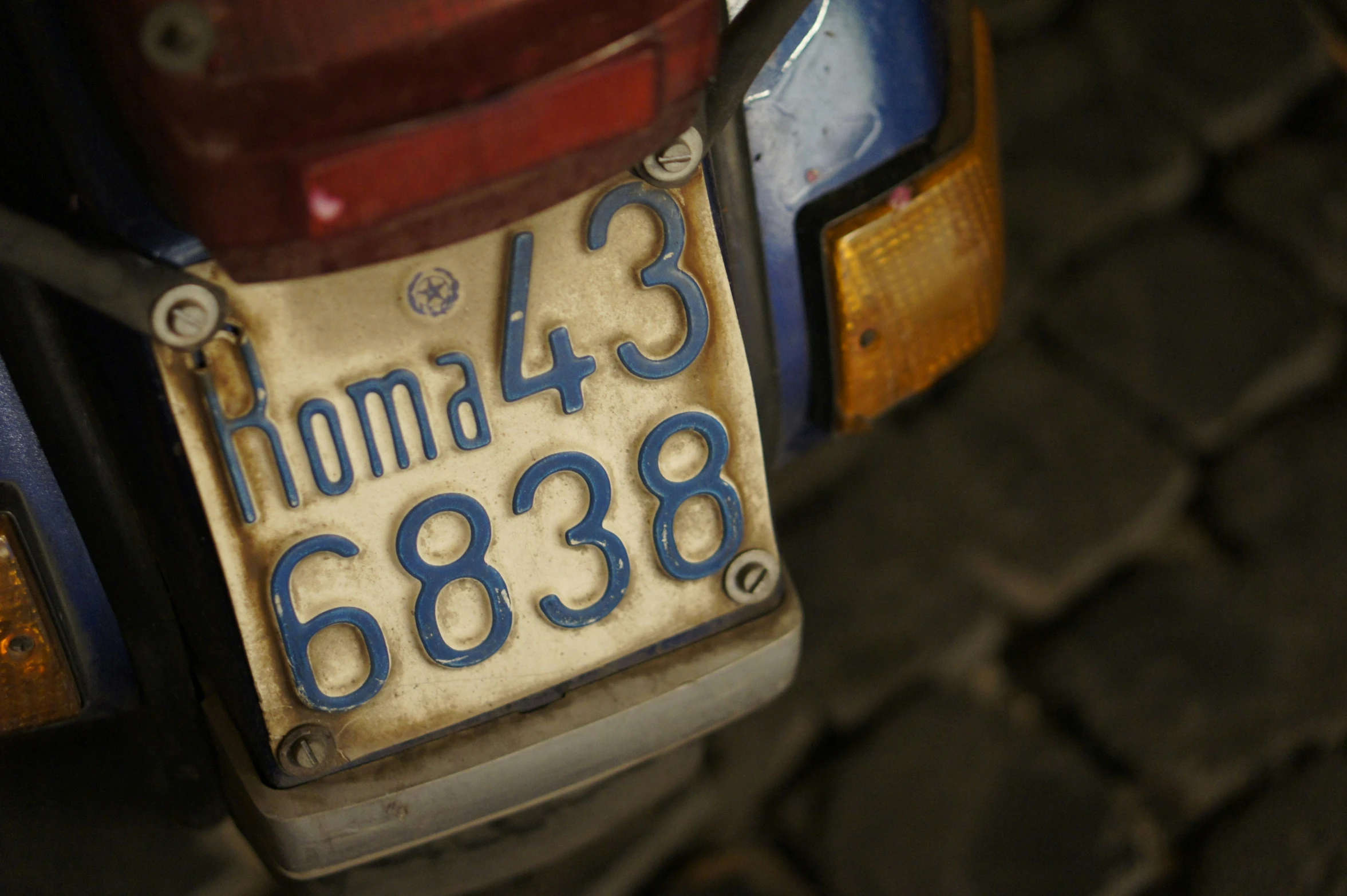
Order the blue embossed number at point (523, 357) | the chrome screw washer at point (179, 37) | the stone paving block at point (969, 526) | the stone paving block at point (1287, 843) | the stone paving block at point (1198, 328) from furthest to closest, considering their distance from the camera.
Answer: the stone paving block at point (1198, 328) → the stone paving block at point (969, 526) → the stone paving block at point (1287, 843) → the blue embossed number at point (523, 357) → the chrome screw washer at point (179, 37)

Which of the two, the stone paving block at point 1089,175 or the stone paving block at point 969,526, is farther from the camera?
the stone paving block at point 1089,175

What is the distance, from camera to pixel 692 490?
1004mm

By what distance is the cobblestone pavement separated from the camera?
1590 mm

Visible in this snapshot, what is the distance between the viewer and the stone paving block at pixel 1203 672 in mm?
1647

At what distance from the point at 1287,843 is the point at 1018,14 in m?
1.57

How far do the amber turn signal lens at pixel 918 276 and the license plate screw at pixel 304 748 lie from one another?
58cm

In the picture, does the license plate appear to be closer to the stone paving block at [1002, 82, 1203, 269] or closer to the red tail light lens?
the red tail light lens

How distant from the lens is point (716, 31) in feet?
2.53

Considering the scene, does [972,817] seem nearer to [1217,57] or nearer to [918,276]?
[918,276]

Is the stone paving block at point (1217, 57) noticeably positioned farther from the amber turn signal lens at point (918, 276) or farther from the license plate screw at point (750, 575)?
the license plate screw at point (750, 575)

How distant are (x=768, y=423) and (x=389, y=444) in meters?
0.43

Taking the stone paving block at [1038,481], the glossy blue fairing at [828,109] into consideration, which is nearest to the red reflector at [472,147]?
the glossy blue fairing at [828,109]

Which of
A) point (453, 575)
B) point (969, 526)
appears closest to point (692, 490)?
point (453, 575)

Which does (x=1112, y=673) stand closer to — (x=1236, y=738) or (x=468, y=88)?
(x=1236, y=738)
